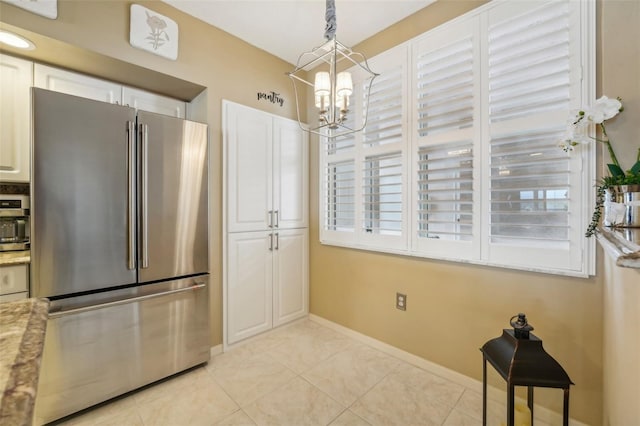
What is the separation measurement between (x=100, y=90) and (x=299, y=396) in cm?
269

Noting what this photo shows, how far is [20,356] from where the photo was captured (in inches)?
21.3

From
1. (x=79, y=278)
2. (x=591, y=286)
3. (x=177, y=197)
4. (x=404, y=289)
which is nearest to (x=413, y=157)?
(x=404, y=289)

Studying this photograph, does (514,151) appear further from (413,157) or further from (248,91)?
(248,91)

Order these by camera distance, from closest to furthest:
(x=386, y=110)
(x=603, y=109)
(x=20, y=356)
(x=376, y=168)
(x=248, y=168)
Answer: (x=20, y=356) → (x=603, y=109) → (x=386, y=110) → (x=376, y=168) → (x=248, y=168)

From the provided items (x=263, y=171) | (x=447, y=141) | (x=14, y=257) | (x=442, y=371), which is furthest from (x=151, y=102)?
(x=442, y=371)

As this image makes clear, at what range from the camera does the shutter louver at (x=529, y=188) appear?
157 cm

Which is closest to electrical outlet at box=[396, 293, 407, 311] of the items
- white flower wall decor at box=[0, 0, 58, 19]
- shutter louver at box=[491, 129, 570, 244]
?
shutter louver at box=[491, 129, 570, 244]

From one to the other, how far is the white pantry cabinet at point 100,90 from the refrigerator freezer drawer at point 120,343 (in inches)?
58.1

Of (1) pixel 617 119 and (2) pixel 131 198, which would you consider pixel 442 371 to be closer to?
(1) pixel 617 119

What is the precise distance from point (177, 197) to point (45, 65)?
1.25 m

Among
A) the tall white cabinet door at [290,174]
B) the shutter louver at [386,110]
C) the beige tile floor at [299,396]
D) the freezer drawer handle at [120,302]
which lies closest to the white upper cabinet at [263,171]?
the tall white cabinet door at [290,174]

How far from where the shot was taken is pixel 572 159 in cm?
153

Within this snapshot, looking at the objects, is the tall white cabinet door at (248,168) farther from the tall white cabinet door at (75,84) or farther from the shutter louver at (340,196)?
the tall white cabinet door at (75,84)

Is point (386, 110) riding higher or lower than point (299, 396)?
higher
